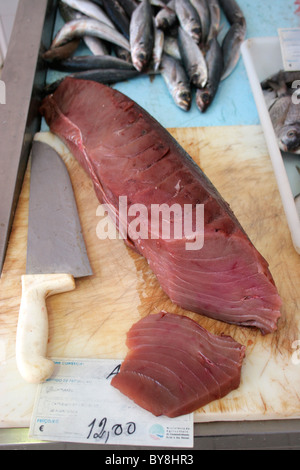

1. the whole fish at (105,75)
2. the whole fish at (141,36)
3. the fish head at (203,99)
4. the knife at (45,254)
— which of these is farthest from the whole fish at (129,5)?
the knife at (45,254)

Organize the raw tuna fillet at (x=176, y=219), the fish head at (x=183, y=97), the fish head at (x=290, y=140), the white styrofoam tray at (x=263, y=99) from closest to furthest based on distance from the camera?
the raw tuna fillet at (x=176, y=219) < the white styrofoam tray at (x=263, y=99) < the fish head at (x=290, y=140) < the fish head at (x=183, y=97)

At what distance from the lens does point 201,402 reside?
70.4 inches

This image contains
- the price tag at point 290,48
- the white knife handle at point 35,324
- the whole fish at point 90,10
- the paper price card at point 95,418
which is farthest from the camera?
the whole fish at point 90,10

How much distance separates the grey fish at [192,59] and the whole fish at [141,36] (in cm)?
27

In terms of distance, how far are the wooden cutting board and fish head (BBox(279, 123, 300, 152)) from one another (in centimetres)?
13

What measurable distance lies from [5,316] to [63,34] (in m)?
2.49

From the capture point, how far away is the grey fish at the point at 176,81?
3.27 m

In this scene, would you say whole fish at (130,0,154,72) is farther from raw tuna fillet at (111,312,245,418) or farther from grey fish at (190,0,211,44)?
raw tuna fillet at (111,312,245,418)

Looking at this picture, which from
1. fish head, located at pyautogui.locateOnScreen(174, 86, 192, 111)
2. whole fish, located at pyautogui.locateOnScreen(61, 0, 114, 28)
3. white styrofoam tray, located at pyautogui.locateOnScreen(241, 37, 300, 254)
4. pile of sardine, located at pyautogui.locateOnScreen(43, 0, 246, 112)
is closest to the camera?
white styrofoam tray, located at pyautogui.locateOnScreen(241, 37, 300, 254)

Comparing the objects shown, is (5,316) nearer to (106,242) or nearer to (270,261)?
(106,242)

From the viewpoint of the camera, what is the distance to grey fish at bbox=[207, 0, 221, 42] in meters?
3.70

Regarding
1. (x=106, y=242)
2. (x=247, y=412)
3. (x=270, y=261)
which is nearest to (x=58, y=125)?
(x=106, y=242)

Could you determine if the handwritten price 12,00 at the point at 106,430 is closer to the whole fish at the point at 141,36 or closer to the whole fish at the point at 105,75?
the whole fish at the point at 105,75

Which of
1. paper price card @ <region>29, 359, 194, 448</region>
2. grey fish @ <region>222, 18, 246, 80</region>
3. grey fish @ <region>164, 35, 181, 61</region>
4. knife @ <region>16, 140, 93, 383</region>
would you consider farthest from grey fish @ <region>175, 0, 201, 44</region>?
paper price card @ <region>29, 359, 194, 448</region>
